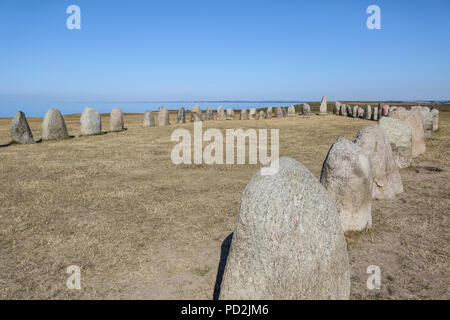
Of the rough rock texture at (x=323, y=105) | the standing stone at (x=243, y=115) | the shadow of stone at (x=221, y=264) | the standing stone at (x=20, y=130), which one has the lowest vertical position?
the shadow of stone at (x=221, y=264)

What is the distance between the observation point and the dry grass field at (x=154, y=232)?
427cm

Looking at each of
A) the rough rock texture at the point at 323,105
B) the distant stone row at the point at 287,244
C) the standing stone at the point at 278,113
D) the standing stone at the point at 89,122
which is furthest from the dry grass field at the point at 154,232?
the rough rock texture at the point at 323,105

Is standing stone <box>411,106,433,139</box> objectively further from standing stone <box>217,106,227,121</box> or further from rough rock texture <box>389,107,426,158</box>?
standing stone <box>217,106,227,121</box>

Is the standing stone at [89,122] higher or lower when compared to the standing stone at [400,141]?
higher

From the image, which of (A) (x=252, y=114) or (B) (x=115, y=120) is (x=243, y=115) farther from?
(B) (x=115, y=120)

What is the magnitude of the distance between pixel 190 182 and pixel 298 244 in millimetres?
6758

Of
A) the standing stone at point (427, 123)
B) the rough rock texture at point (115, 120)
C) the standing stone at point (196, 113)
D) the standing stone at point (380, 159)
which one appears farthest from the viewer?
the standing stone at point (196, 113)

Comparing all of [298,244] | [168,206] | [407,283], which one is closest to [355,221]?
[407,283]

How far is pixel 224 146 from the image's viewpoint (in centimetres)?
1584

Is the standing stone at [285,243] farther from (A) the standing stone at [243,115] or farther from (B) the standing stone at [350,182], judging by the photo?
(A) the standing stone at [243,115]

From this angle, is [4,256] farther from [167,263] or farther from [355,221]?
[355,221]

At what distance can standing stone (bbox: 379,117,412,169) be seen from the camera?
10.8m

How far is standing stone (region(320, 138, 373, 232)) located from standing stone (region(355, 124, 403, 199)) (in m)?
1.44

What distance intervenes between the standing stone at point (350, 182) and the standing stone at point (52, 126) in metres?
17.0
